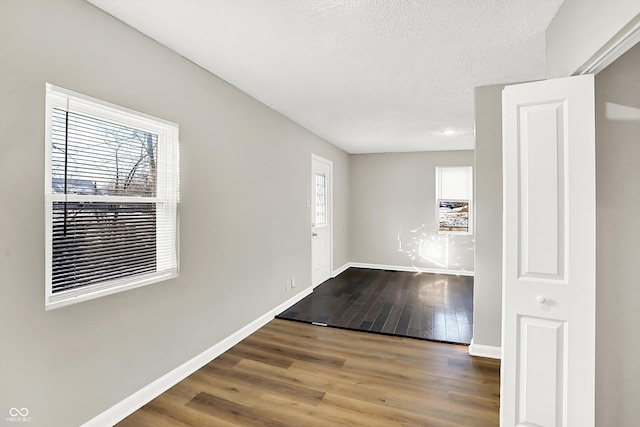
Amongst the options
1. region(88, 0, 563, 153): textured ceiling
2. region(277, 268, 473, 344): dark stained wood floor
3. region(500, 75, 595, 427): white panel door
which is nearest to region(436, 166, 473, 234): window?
region(277, 268, 473, 344): dark stained wood floor

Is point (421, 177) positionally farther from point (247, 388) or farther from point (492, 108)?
point (247, 388)

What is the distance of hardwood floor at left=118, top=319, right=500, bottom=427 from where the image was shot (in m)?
2.02

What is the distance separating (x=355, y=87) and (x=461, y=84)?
102 cm

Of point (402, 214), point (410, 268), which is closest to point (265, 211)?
point (402, 214)

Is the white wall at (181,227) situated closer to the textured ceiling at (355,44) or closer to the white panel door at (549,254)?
the textured ceiling at (355,44)

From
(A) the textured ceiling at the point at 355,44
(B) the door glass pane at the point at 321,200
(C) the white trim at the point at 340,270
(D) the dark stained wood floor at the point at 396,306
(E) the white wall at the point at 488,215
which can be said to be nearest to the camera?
(A) the textured ceiling at the point at 355,44

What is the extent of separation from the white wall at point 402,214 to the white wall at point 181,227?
343 cm

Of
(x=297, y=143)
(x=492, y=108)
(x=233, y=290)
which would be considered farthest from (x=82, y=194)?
(x=492, y=108)

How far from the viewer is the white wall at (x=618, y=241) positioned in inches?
63.2

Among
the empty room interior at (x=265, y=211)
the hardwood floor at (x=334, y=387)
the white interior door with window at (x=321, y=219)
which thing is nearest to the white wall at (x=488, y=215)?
the empty room interior at (x=265, y=211)

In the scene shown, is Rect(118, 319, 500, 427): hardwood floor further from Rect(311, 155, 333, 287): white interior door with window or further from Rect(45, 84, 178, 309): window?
Rect(311, 155, 333, 287): white interior door with window

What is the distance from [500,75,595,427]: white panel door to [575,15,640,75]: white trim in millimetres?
59

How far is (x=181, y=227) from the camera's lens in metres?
2.45

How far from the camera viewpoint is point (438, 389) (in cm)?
234
